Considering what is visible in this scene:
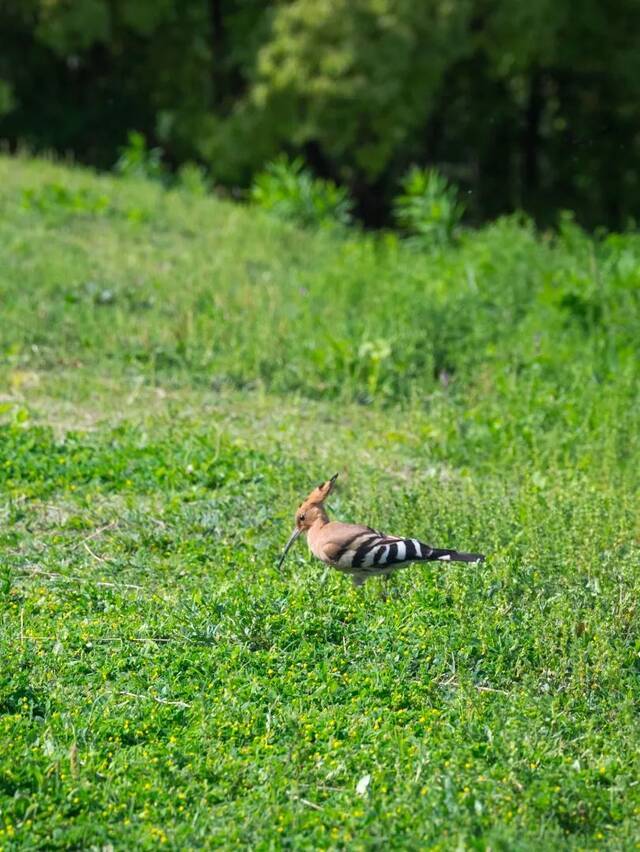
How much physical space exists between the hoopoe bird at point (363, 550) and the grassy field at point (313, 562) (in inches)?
8.7

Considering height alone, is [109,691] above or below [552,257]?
below

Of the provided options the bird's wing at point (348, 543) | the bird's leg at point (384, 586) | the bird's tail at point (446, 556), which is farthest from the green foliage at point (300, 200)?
the bird's tail at point (446, 556)

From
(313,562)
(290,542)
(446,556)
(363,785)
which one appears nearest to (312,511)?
(290,542)

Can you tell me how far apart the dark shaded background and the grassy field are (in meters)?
9.19

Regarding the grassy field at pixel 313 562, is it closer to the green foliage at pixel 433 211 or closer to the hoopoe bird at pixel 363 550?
the hoopoe bird at pixel 363 550

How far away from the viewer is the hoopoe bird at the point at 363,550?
5613mm

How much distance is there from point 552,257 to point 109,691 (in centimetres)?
929

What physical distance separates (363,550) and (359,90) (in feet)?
52.1

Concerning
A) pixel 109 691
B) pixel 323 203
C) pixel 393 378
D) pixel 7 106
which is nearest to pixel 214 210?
pixel 323 203

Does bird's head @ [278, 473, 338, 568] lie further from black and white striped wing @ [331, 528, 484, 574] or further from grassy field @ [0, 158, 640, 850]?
black and white striped wing @ [331, 528, 484, 574]

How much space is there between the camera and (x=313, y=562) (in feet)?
21.1

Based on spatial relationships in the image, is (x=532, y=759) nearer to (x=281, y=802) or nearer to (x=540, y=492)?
(x=281, y=802)

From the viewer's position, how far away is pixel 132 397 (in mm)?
9281

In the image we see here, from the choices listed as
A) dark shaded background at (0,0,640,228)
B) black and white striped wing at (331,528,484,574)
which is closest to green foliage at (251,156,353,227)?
dark shaded background at (0,0,640,228)
